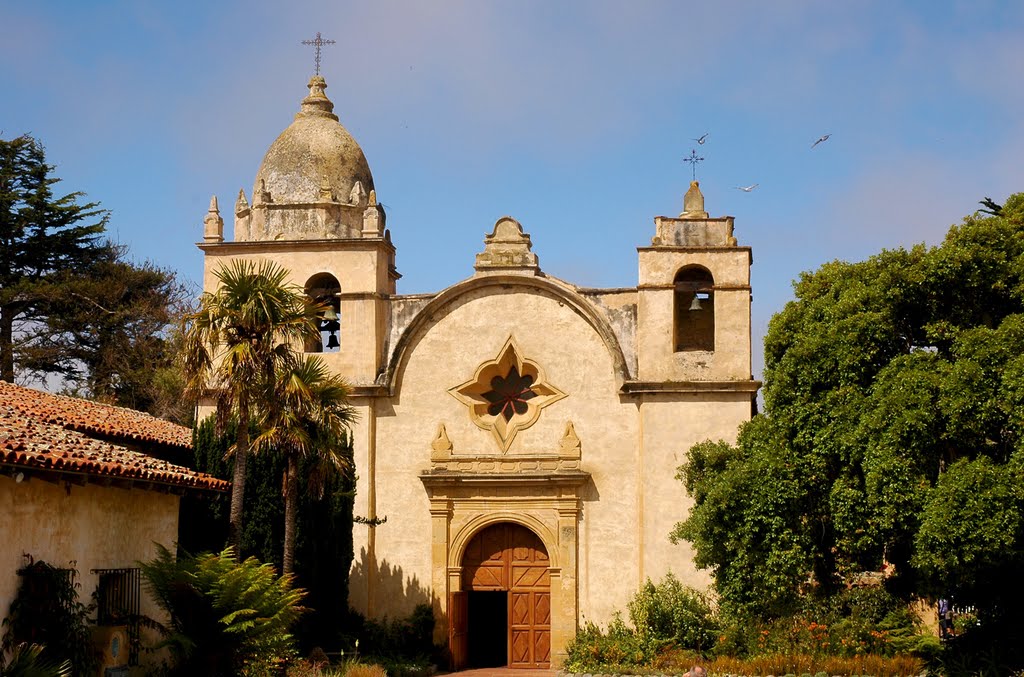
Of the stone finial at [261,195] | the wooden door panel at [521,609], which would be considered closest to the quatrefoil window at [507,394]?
the wooden door panel at [521,609]

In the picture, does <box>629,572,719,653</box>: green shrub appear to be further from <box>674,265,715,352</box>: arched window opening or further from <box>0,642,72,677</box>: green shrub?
<box>0,642,72,677</box>: green shrub

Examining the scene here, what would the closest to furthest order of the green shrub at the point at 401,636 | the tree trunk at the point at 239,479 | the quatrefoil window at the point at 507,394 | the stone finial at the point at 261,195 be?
1. the tree trunk at the point at 239,479
2. the green shrub at the point at 401,636
3. the quatrefoil window at the point at 507,394
4. the stone finial at the point at 261,195

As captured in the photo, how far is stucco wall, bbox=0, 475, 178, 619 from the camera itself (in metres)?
18.0

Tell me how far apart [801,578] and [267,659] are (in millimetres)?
10137

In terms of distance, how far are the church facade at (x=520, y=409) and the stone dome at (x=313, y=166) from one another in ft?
1.32

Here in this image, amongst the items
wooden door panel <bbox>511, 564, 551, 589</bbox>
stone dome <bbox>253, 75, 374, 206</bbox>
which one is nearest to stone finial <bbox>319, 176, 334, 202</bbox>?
stone dome <bbox>253, 75, 374, 206</bbox>

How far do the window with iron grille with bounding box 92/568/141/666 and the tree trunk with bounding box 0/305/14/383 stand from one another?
940 inches

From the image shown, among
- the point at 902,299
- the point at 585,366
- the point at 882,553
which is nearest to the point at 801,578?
the point at 882,553

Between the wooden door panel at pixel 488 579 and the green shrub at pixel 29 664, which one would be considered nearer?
the green shrub at pixel 29 664

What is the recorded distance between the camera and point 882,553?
25.0 meters

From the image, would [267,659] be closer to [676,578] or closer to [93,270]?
[676,578]

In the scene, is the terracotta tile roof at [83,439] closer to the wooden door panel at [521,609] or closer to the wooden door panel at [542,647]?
the wooden door panel at [521,609]

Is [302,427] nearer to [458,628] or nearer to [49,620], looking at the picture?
[458,628]

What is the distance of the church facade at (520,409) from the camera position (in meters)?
30.5
